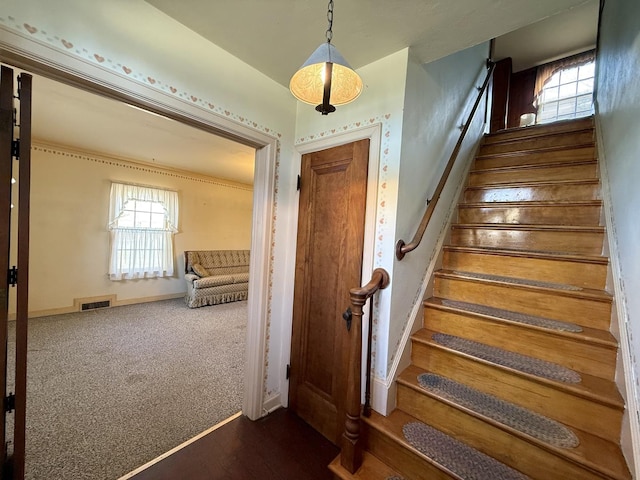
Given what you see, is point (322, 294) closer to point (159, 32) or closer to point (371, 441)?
point (371, 441)

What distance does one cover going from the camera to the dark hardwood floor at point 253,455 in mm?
1400

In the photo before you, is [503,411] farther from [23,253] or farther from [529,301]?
[23,253]

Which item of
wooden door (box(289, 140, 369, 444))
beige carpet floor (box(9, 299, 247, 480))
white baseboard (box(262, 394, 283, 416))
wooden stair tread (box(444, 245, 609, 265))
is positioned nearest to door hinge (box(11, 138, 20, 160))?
wooden door (box(289, 140, 369, 444))

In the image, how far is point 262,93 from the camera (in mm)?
1702

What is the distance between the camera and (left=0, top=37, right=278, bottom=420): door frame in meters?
0.99

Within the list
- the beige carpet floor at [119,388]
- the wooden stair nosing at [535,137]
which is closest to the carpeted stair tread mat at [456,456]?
the beige carpet floor at [119,388]

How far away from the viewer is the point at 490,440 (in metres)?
1.14

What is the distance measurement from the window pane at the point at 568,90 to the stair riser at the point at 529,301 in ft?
14.1

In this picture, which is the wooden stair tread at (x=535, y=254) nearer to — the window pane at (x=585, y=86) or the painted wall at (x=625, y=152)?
the painted wall at (x=625, y=152)

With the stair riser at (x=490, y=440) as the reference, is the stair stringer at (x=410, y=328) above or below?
above

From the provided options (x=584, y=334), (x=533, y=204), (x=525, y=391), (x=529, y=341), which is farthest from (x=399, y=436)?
(x=533, y=204)

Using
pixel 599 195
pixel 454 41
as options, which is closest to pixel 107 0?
pixel 454 41

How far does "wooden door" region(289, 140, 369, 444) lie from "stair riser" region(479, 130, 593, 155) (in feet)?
6.75

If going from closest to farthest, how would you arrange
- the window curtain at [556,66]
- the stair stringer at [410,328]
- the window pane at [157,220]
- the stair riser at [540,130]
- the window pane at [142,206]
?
the stair stringer at [410,328]
the stair riser at [540,130]
the window curtain at [556,66]
the window pane at [142,206]
the window pane at [157,220]
